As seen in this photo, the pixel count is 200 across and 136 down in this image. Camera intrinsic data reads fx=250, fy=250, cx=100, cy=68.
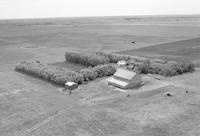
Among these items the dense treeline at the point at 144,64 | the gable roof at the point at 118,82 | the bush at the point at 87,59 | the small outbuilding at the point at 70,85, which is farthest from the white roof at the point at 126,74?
the bush at the point at 87,59

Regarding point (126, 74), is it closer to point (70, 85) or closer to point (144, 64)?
point (70, 85)

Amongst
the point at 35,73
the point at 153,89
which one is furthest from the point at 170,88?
the point at 35,73

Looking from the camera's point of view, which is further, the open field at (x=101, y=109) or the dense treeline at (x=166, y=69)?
the dense treeline at (x=166, y=69)

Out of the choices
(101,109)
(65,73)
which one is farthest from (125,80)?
(65,73)

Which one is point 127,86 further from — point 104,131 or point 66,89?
point 104,131

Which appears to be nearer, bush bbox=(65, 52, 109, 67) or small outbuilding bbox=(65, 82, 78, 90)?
small outbuilding bbox=(65, 82, 78, 90)

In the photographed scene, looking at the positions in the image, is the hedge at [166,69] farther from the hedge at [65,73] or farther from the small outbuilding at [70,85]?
the small outbuilding at [70,85]

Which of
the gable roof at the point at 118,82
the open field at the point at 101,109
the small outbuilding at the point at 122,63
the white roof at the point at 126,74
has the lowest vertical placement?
the small outbuilding at the point at 122,63

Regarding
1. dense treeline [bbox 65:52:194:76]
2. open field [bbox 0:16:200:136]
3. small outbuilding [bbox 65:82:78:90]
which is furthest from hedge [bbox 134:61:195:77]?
small outbuilding [bbox 65:82:78:90]

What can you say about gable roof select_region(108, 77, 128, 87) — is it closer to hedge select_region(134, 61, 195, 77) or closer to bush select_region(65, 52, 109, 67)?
hedge select_region(134, 61, 195, 77)
